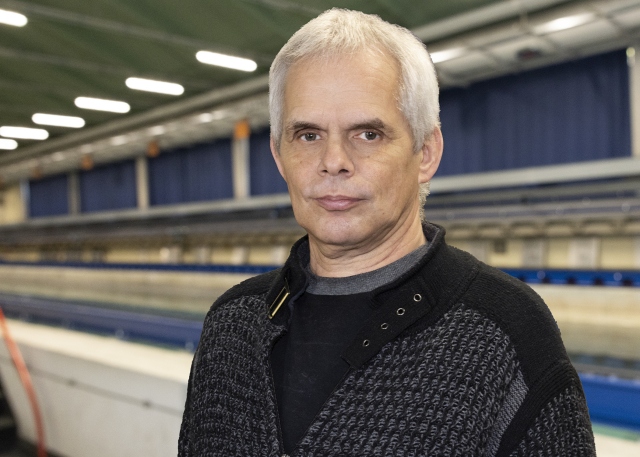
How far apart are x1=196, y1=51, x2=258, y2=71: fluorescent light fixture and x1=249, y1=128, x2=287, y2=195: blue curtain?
10.6 ft

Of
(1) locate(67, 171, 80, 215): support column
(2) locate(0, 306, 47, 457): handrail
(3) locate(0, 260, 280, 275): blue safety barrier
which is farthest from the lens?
(1) locate(67, 171, 80, 215): support column

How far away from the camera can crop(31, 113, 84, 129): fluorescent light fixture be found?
30.6ft

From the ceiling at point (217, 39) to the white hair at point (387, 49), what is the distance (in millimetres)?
4114

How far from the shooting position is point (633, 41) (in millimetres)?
5676

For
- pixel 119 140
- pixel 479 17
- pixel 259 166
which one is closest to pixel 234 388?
pixel 479 17

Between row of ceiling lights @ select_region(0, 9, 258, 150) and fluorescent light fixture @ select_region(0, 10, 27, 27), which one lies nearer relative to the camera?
fluorescent light fixture @ select_region(0, 10, 27, 27)

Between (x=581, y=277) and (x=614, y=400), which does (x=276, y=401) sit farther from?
(x=581, y=277)

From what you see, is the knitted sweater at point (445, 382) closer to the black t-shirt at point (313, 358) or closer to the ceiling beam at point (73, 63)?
the black t-shirt at point (313, 358)

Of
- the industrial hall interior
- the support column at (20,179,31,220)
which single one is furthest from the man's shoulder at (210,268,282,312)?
the support column at (20,179,31,220)

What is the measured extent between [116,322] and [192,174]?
6.25 m

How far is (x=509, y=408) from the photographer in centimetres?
87

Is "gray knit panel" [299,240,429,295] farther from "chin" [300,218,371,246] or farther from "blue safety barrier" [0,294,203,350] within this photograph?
"blue safety barrier" [0,294,203,350]

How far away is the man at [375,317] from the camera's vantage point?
868 mm

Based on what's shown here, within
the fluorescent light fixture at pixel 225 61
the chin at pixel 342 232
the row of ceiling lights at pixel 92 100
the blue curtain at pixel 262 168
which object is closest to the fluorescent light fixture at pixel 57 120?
the row of ceiling lights at pixel 92 100
